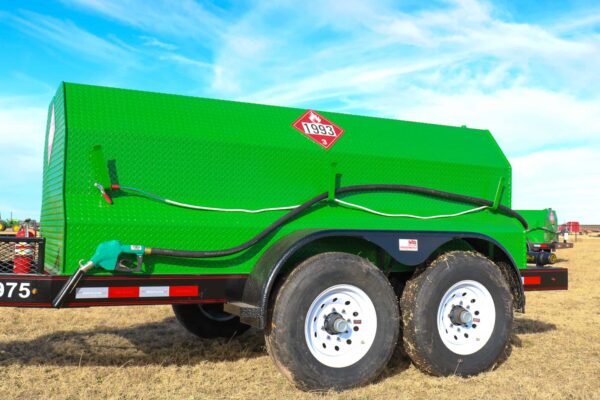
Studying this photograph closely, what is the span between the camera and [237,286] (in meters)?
4.25

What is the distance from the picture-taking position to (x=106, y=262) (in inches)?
150

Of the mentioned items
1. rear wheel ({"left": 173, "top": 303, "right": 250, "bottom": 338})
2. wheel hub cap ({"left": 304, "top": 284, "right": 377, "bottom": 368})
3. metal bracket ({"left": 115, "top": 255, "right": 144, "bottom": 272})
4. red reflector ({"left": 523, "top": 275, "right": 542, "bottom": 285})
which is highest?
metal bracket ({"left": 115, "top": 255, "right": 144, "bottom": 272})

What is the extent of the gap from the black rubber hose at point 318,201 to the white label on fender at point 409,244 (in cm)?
58

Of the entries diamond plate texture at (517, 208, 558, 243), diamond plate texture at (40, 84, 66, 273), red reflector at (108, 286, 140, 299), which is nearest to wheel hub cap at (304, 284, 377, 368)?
red reflector at (108, 286, 140, 299)

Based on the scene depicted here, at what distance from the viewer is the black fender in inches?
155

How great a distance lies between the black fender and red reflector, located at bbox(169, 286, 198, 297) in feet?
1.23

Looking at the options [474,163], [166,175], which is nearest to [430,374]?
[474,163]

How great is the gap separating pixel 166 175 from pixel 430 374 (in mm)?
2523

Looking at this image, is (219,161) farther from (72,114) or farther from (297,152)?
(72,114)

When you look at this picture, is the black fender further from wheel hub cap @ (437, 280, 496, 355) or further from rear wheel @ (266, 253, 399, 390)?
wheel hub cap @ (437, 280, 496, 355)

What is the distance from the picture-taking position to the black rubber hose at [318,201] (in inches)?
161

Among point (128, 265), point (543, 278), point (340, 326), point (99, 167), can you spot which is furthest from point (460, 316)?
point (99, 167)

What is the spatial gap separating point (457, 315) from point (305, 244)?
1.38 meters

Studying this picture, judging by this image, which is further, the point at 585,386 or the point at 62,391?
the point at 585,386
